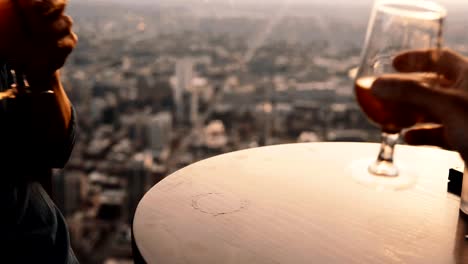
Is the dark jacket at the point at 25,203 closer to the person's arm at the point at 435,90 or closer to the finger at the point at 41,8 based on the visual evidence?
the finger at the point at 41,8

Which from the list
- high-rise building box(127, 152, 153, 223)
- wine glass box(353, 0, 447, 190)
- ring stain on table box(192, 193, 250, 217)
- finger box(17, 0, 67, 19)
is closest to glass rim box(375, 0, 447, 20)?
wine glass box(353, 0, 447, 190)

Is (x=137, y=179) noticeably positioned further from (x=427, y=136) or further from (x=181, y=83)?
(x=427, y=136)

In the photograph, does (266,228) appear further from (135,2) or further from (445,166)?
(135,2)

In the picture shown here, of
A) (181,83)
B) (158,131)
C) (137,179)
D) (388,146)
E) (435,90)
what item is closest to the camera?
(435,90)

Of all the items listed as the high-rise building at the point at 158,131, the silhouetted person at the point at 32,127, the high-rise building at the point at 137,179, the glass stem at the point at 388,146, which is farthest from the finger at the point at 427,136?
the high-rise building at the point at 158,131

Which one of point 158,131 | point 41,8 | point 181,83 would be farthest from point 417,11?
point 181,83

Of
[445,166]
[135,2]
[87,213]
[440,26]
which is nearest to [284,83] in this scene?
[135,2]

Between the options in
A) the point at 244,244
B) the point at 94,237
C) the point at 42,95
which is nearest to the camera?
the point at 244,244
